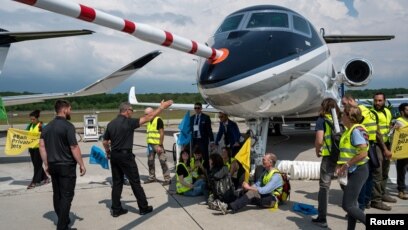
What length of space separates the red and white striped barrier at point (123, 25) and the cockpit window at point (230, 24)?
1.57 meters

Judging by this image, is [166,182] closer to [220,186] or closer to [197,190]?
[197,190]

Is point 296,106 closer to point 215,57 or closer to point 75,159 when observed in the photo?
point 215,57

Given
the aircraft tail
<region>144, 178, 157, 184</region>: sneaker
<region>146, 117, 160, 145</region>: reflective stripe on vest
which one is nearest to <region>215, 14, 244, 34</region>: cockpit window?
<region>146, 117, 160, 145</region>: reflective stripe on vest

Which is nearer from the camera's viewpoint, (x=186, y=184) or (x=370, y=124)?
(x=370, y=124)

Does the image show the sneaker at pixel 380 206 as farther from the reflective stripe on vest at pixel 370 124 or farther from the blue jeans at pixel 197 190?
the blue jeans at pixel 197 190

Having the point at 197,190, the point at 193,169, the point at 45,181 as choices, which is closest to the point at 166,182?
the point at 193,169

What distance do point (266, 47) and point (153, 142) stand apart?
316 cm

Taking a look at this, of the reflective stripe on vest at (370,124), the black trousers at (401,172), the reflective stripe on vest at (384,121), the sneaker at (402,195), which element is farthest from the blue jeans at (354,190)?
the black trousers at (401,172)

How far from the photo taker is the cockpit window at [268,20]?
6535 mm

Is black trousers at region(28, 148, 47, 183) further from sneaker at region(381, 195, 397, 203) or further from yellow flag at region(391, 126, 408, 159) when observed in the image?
yellow flag at region(391, 126, 408, 159)

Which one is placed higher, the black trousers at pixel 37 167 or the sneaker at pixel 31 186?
the black trousers at pixel 37 167

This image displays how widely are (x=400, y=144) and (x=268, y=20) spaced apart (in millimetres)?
3128

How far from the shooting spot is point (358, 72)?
10.4 m

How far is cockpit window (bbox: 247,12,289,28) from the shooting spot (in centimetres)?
654
